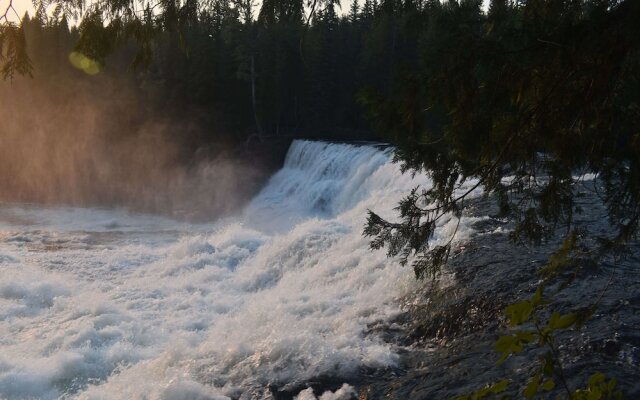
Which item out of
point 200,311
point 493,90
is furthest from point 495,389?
point 200,311

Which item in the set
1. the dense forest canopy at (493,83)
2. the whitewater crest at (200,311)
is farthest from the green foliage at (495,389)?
the whitewater crest at (200,311)

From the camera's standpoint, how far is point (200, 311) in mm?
10914

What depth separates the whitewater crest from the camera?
6816 mm

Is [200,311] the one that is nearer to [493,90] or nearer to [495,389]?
[493,90]

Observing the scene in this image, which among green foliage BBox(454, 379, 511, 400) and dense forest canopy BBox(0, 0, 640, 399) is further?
dense forest canopy BBox(0, 0, 640, 399)

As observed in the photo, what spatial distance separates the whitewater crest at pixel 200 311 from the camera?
6.82m

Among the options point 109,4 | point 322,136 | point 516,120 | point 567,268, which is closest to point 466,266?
point 567,268

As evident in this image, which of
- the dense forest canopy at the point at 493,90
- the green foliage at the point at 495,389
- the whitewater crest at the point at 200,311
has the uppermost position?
the dense forest canopy at the point at 493,90

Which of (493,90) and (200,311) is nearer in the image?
(493,90)

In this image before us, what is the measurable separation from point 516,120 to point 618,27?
78 cm

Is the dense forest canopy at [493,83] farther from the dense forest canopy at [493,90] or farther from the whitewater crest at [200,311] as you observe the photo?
the whitewater crest at [200,311]

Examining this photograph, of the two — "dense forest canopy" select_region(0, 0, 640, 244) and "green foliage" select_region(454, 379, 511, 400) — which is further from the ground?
"dense forest canopy" select_region(0, 0, 640, 244)

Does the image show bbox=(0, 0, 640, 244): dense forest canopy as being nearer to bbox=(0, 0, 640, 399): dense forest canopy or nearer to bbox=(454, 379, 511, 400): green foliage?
bbox=(0, 0, 640, 399): dense forest canopy

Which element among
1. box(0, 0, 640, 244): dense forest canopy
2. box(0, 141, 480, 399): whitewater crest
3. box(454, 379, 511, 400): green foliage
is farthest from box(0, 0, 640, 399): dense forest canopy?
box(0, 141, 480, 399): whitewater crest
